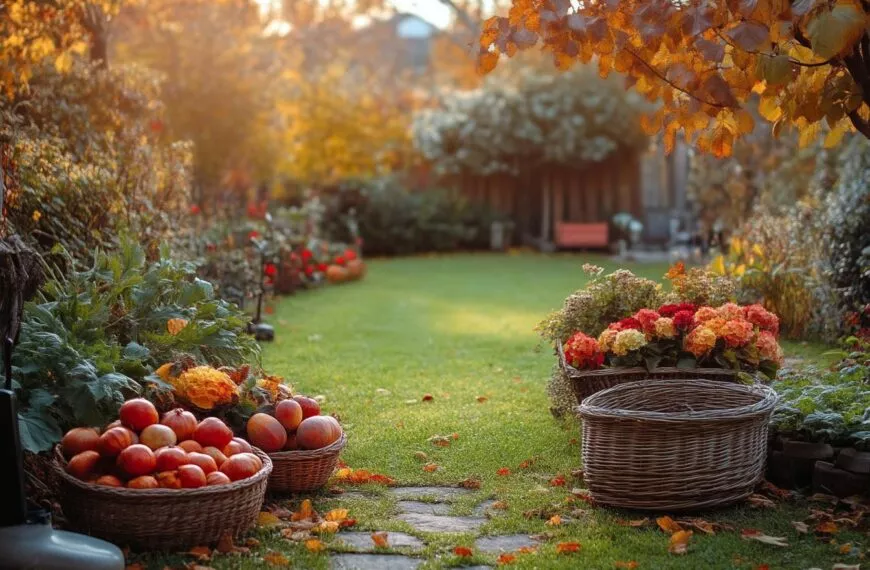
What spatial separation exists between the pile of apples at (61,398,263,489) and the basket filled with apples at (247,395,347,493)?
30cm

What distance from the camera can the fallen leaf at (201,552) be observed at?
12.5ft

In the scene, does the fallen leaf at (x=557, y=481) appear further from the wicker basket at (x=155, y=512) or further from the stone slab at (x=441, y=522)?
the wicker basket at (x=155, y=512)

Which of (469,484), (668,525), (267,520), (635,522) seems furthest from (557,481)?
(267,520)

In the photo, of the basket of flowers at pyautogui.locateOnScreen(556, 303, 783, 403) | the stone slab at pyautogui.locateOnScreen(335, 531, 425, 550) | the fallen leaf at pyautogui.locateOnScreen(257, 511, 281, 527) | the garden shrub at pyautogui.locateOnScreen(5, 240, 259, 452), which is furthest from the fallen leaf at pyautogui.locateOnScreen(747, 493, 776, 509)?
the garden shrub at pyautogui.locateOnScreen(5, 240, 259, 452)

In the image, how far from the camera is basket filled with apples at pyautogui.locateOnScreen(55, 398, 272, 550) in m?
3.87

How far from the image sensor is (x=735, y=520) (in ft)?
14.3

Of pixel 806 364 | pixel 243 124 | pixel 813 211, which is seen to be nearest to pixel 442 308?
pixel 813 211

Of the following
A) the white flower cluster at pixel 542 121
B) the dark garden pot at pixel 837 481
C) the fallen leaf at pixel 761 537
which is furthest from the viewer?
the white flower cluster at pixel 542 121

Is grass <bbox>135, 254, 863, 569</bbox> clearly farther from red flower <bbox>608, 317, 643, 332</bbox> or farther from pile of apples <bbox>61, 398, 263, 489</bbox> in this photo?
red flower <bbox>608, 317, 643, 332</bbox>

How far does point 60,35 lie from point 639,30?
7.11m

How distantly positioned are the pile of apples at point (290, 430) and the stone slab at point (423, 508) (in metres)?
0.45

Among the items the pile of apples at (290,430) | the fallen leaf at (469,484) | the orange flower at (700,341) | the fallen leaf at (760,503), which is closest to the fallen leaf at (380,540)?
the pile of apples at (290,430)

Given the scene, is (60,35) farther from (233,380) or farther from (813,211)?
(813,211)

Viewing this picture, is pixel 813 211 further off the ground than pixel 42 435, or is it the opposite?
pixel 813 211
